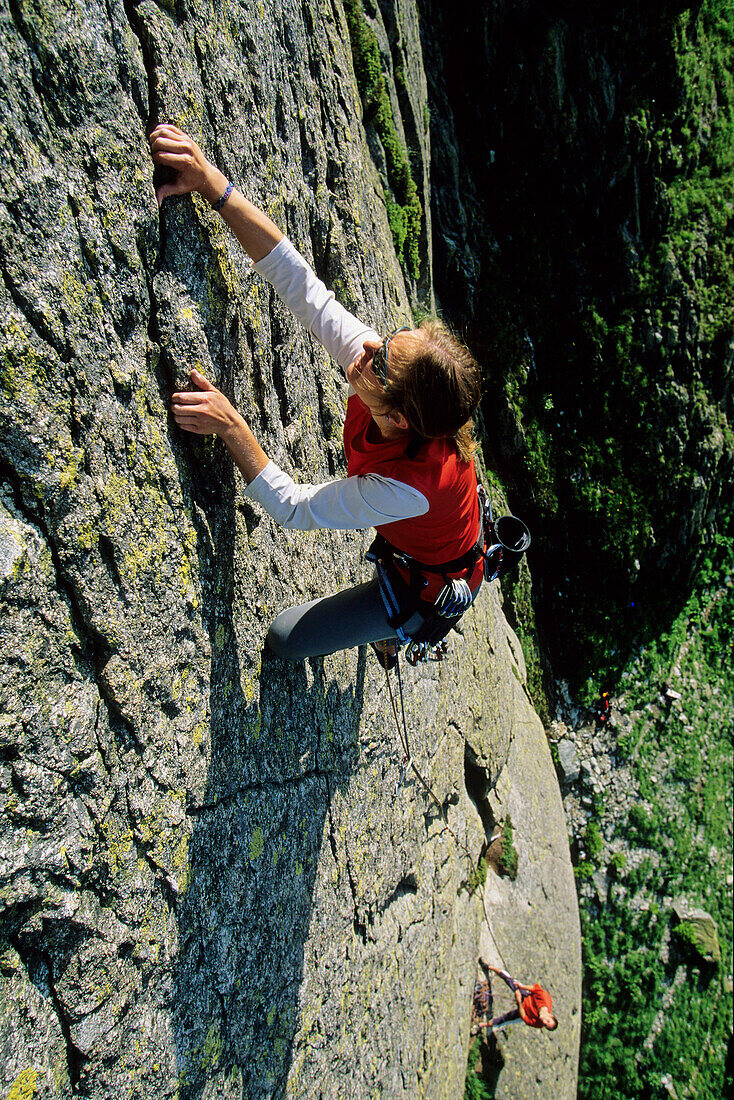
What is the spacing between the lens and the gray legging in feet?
14.3

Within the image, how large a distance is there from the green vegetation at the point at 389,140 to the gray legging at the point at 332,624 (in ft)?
19.8

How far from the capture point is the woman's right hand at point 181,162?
3158 mm

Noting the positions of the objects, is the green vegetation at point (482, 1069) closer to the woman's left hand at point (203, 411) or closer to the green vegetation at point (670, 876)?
the green vegetation at point (670, 876)

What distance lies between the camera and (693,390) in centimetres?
1323

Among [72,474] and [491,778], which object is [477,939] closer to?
[491,778]

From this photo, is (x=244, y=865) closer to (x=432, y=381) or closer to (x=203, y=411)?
(x=203, y=411)

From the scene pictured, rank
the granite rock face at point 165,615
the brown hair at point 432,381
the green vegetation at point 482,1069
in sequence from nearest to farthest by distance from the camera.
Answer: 1. the granite rock face at point 165,615
2. the brown hair at point 432,381
3. the green vegetation at point 482,1069

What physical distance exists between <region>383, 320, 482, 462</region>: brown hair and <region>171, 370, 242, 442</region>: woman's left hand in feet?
3.07

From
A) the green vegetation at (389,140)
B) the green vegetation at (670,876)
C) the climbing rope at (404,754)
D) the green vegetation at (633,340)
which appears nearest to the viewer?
the climbing rope at (404,754)

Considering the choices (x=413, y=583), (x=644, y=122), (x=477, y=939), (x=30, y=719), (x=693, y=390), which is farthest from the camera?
(x=693, y=390)

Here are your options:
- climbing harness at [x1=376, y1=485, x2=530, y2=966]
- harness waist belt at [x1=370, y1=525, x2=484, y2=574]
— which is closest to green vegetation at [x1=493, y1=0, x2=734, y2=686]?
climbing harness at [x1=376, y1=485, x2=530, y2=966]

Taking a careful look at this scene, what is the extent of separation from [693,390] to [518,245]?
4.97m

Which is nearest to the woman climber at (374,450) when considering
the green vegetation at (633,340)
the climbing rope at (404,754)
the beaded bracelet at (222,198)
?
the beaded bracelet at (222,198)

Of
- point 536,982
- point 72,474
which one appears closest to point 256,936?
point 72,474
